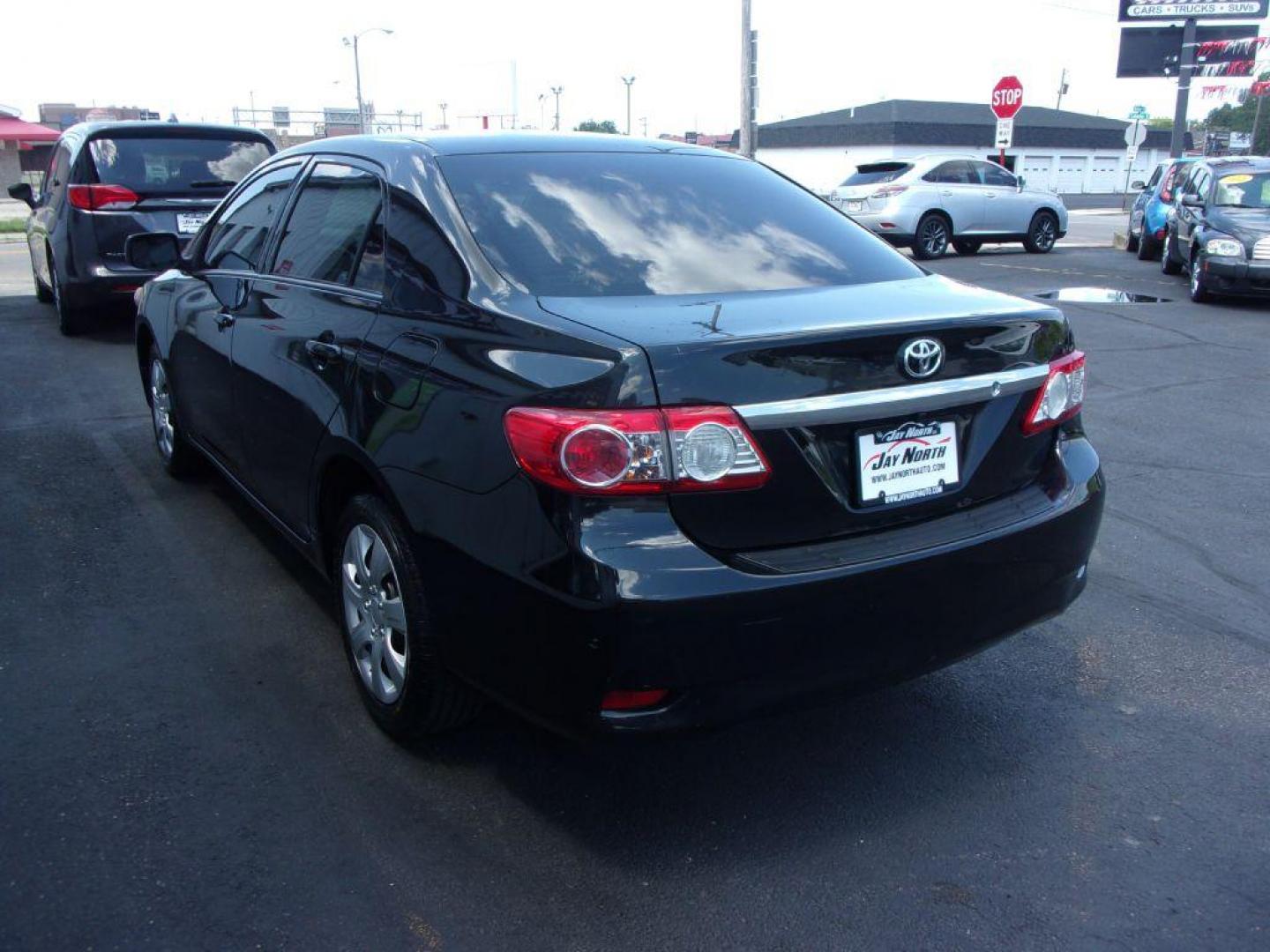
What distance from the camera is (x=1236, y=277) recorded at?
1212 cm

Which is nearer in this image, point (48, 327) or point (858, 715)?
point (858, 715)

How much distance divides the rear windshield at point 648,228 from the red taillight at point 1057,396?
582 mm

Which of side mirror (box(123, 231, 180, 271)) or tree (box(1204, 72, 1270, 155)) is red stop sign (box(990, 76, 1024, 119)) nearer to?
side mirror (box(123, 231, 180, 271))

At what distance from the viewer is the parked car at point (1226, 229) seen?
1206cm

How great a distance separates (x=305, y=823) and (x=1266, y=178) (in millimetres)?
14126

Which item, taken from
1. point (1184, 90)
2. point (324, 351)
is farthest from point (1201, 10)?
point (324, 351)

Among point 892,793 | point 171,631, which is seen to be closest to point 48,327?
point 171,631

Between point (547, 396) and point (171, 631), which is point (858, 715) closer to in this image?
point (547, 396)

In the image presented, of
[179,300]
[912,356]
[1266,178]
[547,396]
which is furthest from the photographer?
[1266,178]

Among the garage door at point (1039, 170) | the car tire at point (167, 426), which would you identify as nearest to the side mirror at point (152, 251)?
the car tire at point (167, 426)

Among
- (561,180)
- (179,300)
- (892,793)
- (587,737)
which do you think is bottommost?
(892,793)

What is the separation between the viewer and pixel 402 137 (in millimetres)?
3627

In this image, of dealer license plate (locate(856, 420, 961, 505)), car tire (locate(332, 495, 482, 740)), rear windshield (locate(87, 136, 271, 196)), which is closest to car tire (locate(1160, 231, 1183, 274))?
rear windshield (locate(87, 136, 271, 196))

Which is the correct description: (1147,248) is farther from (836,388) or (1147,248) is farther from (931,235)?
(836,388)
